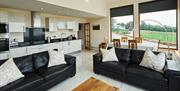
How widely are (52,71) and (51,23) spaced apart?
4.09 meters

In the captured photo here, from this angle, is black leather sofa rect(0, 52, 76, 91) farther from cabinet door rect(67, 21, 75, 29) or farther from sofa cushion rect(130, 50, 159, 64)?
cabinet door rect(67, 21, 75, 29)

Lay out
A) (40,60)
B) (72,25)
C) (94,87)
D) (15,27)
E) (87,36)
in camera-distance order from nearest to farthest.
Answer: (94,87), (40,60), (15,27), (72,25), (87,36)

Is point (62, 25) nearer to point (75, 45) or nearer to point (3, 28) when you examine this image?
point (75, 45)

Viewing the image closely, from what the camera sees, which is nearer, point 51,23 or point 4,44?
point 4,44

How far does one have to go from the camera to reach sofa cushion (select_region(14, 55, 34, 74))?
2787mm

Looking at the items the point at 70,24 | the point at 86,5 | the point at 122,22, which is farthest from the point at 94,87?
the point at 122,22

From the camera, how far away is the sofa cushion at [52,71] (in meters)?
2.70

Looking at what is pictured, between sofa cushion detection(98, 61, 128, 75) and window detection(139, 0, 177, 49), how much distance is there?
3832 millimetres

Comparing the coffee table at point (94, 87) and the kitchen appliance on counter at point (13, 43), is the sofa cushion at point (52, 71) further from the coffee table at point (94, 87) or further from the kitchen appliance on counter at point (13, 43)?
the kitchen appliance on counter at point (13, 43)

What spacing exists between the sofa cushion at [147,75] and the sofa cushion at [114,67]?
158mm

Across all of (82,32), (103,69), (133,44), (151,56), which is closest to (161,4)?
(133,44)

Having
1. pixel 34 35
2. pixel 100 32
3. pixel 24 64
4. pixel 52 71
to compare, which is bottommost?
pixel 52 71

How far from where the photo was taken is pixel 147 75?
2.69 metres

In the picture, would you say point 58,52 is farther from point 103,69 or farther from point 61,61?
point 103,69
